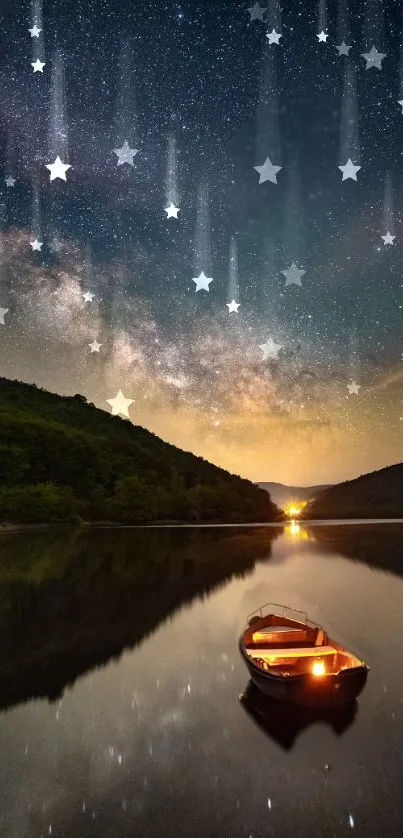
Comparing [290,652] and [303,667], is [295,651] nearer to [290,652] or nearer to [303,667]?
[290,652]

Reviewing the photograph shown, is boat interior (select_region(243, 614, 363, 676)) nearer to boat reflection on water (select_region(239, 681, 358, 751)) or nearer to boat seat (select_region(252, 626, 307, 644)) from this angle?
boat seat (select_region(252, 626, 307, 644))

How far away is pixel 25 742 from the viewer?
41.1 feet

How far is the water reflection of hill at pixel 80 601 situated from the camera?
1833 cm

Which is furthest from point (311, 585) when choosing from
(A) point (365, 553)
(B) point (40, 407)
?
(B) point (40, 407)

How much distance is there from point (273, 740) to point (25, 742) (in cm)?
600

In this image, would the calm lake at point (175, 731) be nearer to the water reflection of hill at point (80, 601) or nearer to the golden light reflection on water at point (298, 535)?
the water reflection of hill at point (80, 601)

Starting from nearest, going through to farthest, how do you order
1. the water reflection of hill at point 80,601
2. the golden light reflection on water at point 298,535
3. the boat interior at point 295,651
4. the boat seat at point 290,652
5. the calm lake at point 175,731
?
1. the calm lake at point 175,731
2. the boat interior at point 295,651
3. the boat seat at point 290,652
4. the water reflection of hill at point 80,601
5. the golden light reflection on water at point 298,535

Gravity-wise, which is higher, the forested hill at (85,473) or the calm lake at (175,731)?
the forested hill at (85,473)

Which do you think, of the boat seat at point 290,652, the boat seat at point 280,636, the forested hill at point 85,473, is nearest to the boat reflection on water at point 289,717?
the boat seat at point 290,652

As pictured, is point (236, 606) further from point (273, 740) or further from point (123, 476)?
point (123, 476)

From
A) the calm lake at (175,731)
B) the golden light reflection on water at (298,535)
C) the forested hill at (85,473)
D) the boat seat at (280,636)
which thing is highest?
the forested hill at (85,473)

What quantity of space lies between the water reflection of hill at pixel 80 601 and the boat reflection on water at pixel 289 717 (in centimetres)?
620

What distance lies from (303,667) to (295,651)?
140 cm

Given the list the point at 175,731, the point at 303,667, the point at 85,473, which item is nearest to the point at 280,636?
the point at 303,667
